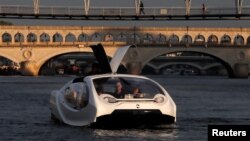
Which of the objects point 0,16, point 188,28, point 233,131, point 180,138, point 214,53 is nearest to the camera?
point 233,131

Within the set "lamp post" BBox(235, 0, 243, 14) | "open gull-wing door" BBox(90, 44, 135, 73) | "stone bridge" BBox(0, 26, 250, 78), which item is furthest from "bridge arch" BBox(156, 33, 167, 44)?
"open gull-wing door" BBox(90, 44, 135, 73)

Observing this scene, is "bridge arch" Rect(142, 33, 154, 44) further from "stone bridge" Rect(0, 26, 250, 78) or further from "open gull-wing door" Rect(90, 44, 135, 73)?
"open gull-wing door" Rect(90, 44, 135, 73)

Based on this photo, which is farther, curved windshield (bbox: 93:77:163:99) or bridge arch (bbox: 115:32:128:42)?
bridge arch (bbox: 115:32:128:42)

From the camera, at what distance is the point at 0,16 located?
4395 inches

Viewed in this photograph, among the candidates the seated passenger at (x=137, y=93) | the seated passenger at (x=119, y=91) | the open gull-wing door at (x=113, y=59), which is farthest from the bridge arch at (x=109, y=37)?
the seated passenger at (x=137, y=93)

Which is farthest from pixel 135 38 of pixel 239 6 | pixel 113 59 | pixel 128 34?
pixel 113 59

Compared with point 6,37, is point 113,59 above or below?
above

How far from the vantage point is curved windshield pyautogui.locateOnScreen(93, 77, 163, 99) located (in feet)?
106

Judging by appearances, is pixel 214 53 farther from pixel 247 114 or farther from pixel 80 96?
pixel 80 96

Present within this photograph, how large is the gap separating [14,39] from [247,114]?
133 metres

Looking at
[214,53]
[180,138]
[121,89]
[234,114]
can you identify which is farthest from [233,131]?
[214,53]

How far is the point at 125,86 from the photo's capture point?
3294 centimetres

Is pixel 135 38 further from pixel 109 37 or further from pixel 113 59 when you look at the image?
pixel 113 59

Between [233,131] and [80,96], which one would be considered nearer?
[233,131]
